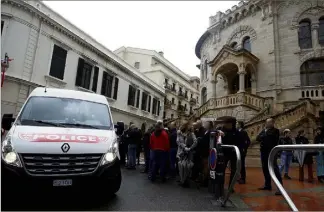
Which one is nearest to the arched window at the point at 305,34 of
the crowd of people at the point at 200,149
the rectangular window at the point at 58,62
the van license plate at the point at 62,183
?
the crowd of people at the point at 200,149

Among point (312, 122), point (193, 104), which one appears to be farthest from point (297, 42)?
point (193, 104)

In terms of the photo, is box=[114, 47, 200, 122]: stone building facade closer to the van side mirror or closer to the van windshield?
the van windshield

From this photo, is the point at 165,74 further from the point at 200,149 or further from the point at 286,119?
the point at 200,149

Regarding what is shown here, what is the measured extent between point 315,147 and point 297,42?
2051cm

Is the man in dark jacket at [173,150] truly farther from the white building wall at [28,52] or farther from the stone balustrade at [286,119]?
the white building wall at [28,52]

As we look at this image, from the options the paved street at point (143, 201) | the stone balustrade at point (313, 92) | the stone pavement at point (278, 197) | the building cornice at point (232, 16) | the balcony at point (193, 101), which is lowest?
the paved street at point (143, 201)

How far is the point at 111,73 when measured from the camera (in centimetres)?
2573

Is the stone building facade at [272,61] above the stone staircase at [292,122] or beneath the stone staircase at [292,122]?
above

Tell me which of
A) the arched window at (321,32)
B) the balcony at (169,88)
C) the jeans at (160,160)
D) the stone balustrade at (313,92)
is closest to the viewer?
the jeans at (160,160)

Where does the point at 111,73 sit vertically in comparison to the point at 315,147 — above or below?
above

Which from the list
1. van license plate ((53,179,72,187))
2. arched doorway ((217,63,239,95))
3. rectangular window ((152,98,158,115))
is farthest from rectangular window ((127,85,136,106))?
van license plate ((53,179,72,187))

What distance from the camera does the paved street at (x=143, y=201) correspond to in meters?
4.13

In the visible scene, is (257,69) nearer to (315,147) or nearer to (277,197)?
(277,197)

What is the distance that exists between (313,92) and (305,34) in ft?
19.1
